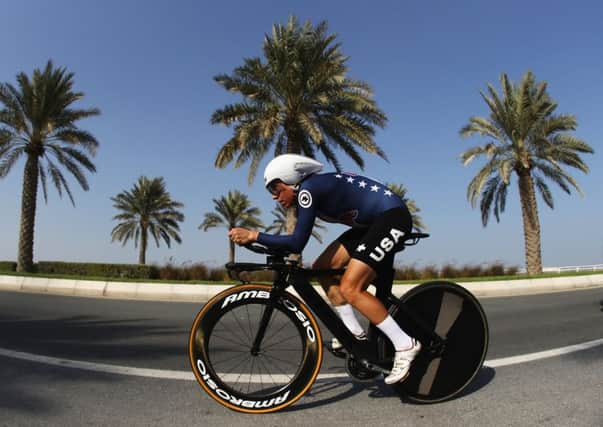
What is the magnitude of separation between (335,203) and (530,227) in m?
24.1

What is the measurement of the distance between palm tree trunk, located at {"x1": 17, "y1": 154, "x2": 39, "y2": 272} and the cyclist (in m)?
25.8

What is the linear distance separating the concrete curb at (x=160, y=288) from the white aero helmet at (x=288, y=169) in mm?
11184

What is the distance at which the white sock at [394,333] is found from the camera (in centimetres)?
275

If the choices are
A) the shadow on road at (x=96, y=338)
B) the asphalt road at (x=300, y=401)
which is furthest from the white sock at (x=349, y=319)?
the shadow on road at (x=96, y=338)

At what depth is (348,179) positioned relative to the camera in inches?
114

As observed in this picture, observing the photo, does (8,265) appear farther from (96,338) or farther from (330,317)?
(330,317)

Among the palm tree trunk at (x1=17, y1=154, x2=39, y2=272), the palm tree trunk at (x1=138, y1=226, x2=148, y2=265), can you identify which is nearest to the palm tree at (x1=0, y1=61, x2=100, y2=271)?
the palm tree trunk at (x1=17, y1=154, x2=39, y2=272)

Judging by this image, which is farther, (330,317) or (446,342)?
(446,342)

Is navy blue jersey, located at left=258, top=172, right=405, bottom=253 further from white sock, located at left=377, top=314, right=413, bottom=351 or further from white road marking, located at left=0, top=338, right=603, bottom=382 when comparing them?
white road marking, located at left=0, top=338, right=603, bottom=382

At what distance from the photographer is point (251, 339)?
2982 millimetres

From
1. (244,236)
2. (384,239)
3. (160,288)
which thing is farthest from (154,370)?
(160,288)

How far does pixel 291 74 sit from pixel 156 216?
25093 millimetres

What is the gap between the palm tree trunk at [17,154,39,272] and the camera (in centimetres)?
2375

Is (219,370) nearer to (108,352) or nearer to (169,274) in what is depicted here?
(108,352)
